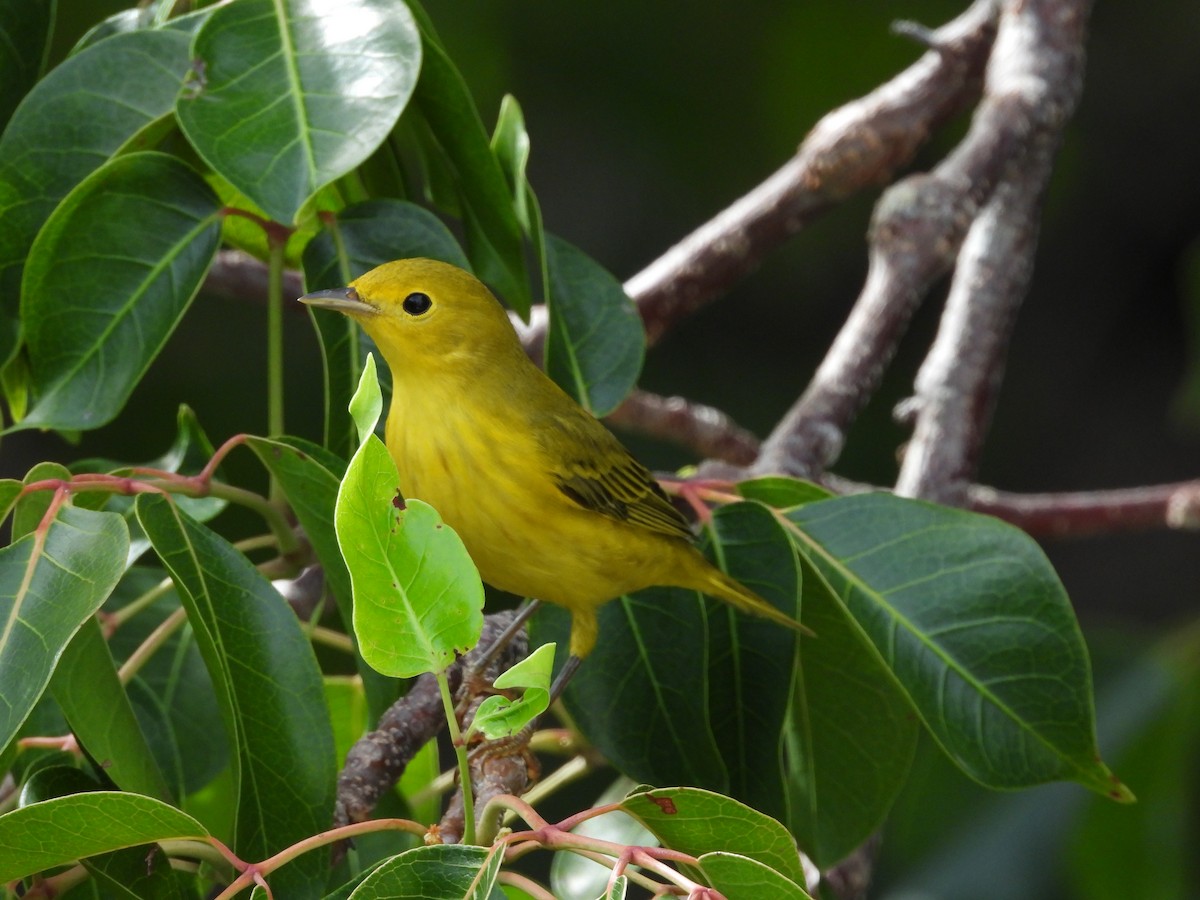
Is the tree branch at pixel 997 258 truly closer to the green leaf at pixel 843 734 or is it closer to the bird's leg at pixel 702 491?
the bird's leg at pixel 702 491

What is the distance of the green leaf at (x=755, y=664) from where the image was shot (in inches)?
79.5

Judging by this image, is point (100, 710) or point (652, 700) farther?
point (652, 700)

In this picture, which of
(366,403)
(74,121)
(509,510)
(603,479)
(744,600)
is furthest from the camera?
(603,479)

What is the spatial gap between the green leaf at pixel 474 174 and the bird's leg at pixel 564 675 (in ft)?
1.89

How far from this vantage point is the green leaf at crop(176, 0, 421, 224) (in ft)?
5.65

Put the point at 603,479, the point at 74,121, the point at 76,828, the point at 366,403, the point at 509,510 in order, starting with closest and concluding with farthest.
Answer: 1. the point at 366,403
2. the point at 76,828
3. the point at 74,121
4. the point at 509,510
5. the point at 603,479

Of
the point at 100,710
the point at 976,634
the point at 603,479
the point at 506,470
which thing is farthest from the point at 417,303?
the point at 976,634

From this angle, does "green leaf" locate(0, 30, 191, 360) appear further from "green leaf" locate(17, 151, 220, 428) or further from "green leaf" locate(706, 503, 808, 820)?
"green leaf" locate(706, 503, 808, 820)

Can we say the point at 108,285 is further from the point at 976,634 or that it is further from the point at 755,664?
the point at 976,634

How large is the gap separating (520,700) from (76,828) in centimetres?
47

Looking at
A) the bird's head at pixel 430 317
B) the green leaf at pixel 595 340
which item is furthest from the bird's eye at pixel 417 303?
the green leaf at pixel 595 340

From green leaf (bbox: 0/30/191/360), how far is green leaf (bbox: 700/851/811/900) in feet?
3.82

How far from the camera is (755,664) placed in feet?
6.88

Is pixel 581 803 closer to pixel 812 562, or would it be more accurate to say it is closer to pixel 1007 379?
pixel 1007 379
